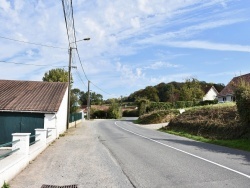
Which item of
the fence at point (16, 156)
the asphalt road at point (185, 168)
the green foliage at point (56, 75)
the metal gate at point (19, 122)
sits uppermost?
the green foliage at point (56, 75)

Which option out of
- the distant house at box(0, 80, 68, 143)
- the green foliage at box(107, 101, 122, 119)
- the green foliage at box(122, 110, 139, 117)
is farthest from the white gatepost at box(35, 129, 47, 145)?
the green foliage at box(122, 110, 139, 117)

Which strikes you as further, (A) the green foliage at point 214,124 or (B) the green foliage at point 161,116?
(B) the green foliage at point 161,116

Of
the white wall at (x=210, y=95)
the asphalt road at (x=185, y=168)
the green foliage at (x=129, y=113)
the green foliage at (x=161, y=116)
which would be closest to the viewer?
the asphalt road at (x=185, y=168)

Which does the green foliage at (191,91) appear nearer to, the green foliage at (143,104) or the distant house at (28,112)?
the green foliage at (143,104)

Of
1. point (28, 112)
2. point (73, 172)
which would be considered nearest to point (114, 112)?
point (28, 112)

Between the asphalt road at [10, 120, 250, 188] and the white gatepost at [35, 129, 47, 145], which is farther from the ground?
the white gatepost at [35, 129, 47, 145]

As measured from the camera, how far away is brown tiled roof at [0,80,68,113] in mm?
26016

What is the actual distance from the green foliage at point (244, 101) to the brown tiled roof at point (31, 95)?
14.3 m

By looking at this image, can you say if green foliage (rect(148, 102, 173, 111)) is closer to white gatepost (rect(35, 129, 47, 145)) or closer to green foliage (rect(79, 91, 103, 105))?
white gatepost (rect(35, 129, 47, 145))

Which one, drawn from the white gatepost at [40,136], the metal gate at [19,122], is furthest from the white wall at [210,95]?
the white gatepost at [40,136]

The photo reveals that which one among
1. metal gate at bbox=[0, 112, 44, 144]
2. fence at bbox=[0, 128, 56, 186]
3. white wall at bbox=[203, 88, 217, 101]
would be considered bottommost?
fence at bbox=[0, 128, 56, 186]

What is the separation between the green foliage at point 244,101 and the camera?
17.1 m

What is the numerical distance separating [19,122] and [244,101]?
56.7 ft

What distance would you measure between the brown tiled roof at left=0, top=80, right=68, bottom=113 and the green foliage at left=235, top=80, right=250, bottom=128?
1431cm
